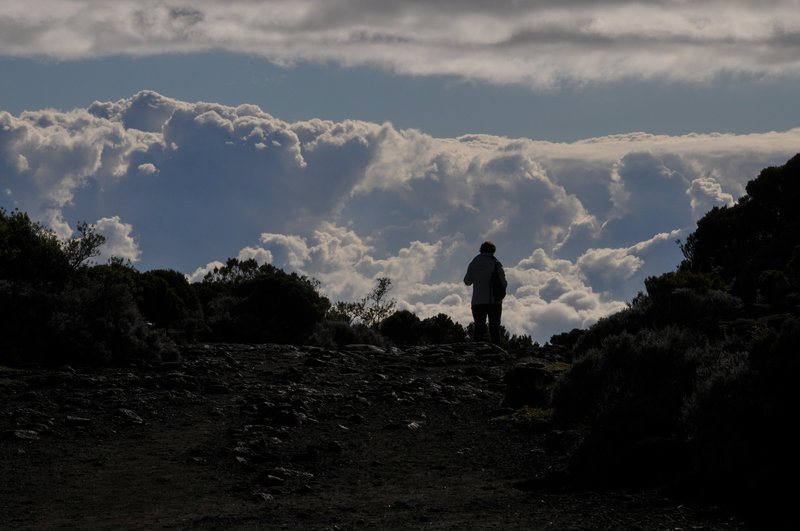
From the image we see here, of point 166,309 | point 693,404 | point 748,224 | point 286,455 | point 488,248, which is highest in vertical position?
point 748,224

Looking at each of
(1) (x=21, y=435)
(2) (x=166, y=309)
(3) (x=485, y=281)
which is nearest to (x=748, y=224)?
(3) (x=485, y=281)

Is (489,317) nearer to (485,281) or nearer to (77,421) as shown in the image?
(485,281)

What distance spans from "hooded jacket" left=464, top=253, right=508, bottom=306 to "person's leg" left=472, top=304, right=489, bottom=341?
0.34 meters

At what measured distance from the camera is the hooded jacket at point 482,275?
24438mm

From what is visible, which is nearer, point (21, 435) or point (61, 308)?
point (21, 435)

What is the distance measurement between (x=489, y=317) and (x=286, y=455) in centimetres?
1377

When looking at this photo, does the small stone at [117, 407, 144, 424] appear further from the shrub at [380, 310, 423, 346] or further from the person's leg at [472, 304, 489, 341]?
the shrub at [380, 310, 423, 346]

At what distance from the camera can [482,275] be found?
2444cm

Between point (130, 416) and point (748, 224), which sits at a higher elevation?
point (748, 224)

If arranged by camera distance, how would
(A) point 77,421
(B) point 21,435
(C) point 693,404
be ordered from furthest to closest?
(A) point 77,421, (B) point 21,435, (C) point 693,404

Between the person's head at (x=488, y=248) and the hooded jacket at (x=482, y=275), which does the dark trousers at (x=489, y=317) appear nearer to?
the hooded jacket at (x=482, y=275)

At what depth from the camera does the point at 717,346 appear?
12586mm

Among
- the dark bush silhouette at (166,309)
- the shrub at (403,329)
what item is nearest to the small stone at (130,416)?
the dark bush silhouette at (166,309)

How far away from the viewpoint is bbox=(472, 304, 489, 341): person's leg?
25172 mm
